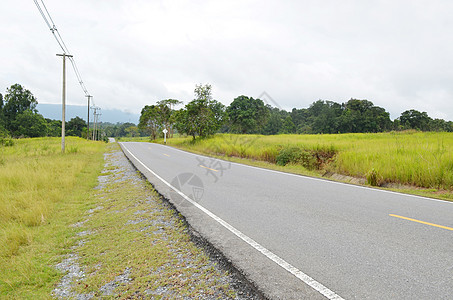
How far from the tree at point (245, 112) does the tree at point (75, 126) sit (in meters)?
68.5

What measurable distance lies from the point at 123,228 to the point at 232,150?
1650 centimetres

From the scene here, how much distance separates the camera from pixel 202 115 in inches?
1284

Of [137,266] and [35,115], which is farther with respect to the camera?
[35,115]

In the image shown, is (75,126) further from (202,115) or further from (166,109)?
(202,115)

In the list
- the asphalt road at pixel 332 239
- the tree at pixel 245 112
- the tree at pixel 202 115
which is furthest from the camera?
the tree at pixel 245 112

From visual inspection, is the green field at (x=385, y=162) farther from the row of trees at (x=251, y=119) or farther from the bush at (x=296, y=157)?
the row of trees at (x=251, y=119)

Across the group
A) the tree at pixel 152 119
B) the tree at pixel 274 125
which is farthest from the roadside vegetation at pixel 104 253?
the tree at pixel 274 125

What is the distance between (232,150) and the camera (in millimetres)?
21156

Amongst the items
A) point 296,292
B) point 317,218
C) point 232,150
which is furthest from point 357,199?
point 232,150

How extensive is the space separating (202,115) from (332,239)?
2977cm

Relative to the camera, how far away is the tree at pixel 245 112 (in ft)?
158

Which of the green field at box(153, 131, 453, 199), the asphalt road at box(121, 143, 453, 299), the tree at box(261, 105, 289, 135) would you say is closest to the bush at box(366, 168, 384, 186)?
the green field at box(153, 131, 453, 199)

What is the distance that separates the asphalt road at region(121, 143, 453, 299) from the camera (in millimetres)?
2617

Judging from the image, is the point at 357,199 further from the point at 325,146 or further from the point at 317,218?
the point at 325,146
